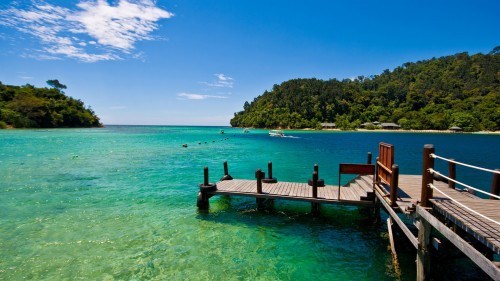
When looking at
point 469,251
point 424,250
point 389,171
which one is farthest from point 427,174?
point 389,171

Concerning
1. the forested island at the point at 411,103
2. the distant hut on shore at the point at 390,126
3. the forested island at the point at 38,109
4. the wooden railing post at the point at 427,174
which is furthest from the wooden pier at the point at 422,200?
the distant hut on shore at the point at 390,126

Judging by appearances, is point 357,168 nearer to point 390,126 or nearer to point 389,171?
point 389,171

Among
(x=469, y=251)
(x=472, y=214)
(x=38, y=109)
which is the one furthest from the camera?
(x=38, y=109)

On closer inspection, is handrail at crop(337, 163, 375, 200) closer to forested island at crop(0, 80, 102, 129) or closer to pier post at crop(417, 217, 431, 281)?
pier post at crop(417, 217, 431, 281)

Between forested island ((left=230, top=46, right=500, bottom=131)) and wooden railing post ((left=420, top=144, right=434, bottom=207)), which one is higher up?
forested island ((left=230, top=46, right=500, bottom=131))

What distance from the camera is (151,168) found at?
3058 cm

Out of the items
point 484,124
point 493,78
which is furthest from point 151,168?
point 493,78

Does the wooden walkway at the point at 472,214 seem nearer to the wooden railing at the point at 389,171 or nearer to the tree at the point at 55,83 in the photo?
the wooden railing at the point at 389,171

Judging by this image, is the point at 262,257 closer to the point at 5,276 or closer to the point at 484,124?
the point at 5,276

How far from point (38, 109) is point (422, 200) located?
166515 mm

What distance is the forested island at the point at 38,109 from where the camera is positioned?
12394 centimetres

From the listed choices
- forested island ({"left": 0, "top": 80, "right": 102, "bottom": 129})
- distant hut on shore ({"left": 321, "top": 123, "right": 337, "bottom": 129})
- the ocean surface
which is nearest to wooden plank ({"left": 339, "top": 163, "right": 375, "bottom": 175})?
the ocean surface

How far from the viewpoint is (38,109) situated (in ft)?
434

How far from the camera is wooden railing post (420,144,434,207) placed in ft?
22.5
